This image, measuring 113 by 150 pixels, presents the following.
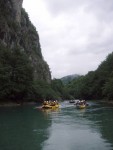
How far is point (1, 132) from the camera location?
36.3m

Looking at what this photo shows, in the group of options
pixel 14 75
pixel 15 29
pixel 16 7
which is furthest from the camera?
pixel 16 7

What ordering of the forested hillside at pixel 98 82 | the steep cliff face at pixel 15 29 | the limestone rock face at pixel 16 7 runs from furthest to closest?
the forested hillside at pixel 98 82
the limestone rock face at pixel 16 7
the steep cliff face at pixel 15 29

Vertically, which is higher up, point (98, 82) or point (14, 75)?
point (98, 82)

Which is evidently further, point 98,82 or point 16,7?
point 98,82

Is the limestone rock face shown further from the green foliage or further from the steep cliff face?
the green foliage

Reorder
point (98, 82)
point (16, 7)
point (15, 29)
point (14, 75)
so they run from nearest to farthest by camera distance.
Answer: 1. point (14, 75)
2. point (15, 29)
3. point (16, 7)
4. point (98, 82)

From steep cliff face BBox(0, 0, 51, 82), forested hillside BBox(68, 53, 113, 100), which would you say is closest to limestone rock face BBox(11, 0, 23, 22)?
steep cliff face BBox(0, 0, 51, 82)

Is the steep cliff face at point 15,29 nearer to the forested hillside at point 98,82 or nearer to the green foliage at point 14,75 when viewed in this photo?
the green foliage at point 14,75

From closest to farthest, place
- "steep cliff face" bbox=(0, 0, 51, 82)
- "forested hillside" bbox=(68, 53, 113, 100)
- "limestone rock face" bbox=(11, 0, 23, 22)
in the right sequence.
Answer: "steep cliff face" bbox=(0, 0, 51, 82), "limestone rock face" bbox=(11, 0, 23, 22), "forested hillside" bbox=(68, 53, 113, 100)

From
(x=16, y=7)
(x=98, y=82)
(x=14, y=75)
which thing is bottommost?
(x=14, y=75)

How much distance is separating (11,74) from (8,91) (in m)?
7.54

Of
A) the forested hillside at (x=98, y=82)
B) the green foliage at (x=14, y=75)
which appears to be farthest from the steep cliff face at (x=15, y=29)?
the forested hillside at (x=98, y=82)

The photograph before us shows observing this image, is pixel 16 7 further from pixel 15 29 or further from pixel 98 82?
pixel 98 82

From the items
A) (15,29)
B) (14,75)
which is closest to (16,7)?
(15,29)
